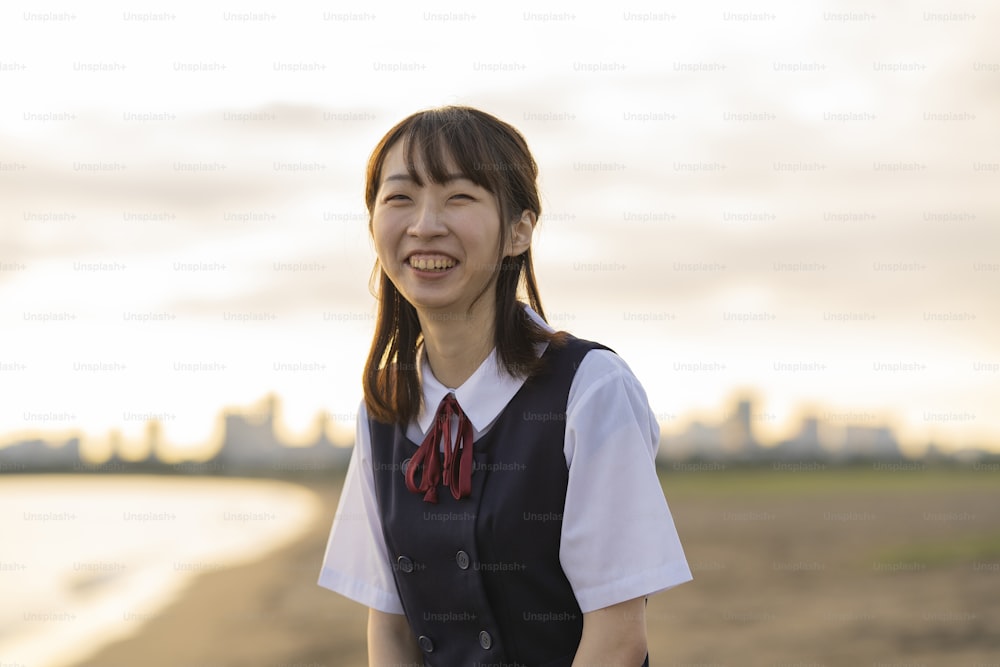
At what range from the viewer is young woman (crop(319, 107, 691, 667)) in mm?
2109

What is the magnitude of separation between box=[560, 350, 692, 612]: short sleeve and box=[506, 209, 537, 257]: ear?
0.39 m

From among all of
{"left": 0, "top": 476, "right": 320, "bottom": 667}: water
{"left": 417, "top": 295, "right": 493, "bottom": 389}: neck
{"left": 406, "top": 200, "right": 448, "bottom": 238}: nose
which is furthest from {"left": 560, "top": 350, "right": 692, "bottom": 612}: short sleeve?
{"left": 0, "top": 476, "right": 320, "bottom": 667}: water

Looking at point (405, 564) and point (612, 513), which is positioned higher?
point (612, 513)

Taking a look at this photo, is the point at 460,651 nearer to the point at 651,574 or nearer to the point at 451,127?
the point at 651,574

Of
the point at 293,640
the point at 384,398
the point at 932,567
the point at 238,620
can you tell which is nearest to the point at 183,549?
the point at 238,620

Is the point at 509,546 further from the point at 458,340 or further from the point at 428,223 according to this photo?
the point at 428,223

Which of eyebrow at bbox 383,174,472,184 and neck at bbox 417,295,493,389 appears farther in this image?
neck at bbox 417,295,493,389

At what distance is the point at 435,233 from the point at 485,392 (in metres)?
0.37

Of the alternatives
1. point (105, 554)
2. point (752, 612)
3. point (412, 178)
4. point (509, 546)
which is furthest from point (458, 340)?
point (105, 554)

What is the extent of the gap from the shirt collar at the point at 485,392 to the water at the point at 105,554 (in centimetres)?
935

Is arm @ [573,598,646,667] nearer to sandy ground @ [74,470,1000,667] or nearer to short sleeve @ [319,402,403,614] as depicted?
short sleeve @ [319,402,403,614]

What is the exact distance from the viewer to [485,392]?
90.8 inches

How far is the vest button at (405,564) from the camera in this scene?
2.28 m

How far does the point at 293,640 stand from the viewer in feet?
33.3
